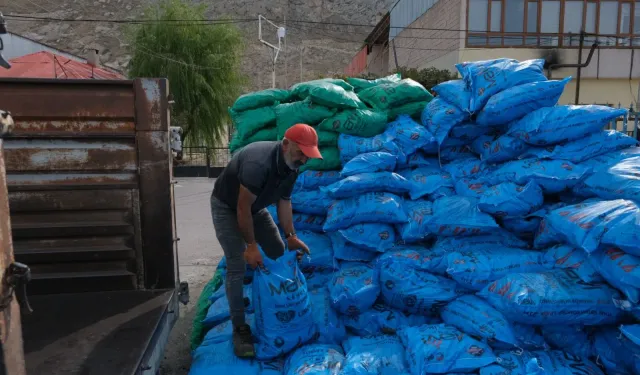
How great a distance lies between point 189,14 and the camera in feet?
60.7

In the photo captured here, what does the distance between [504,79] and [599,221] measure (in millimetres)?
1379

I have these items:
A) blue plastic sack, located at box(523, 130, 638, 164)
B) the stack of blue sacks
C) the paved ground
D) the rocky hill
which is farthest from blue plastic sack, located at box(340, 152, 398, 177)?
the rocky hill

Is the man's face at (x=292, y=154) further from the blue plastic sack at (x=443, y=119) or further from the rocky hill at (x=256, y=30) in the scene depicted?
the rocky hill at (x=256, y=30)

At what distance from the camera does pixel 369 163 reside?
3365 mm

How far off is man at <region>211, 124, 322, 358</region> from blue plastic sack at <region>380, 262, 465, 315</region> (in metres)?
0.61

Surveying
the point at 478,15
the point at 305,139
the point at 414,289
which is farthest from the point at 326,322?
the point at 478,15

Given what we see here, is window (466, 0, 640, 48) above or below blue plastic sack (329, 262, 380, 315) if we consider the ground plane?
above

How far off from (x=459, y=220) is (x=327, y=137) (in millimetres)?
1272

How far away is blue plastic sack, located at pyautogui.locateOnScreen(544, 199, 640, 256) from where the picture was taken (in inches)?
90.4

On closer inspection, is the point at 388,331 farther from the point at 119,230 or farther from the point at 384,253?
the point at 119,230

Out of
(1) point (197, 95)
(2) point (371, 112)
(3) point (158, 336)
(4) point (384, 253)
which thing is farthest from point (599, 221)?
(1) point (197, 95)

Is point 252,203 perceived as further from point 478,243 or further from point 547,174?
point 547,174

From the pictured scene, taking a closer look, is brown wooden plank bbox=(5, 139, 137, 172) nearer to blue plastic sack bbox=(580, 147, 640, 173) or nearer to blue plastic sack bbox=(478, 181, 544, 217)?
blue plastic sack bbox=(478, 181, 544, 217)

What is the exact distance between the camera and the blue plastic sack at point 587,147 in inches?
124
